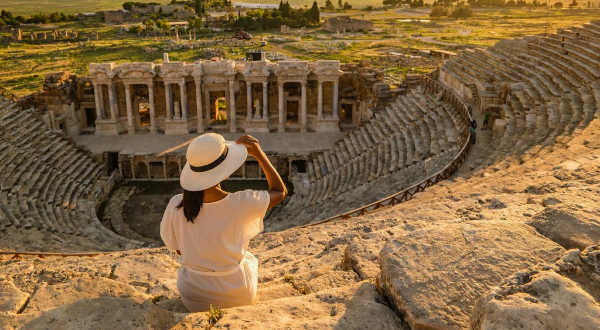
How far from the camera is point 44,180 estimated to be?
2216cm

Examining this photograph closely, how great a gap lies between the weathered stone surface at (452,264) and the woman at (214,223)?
4.82ft

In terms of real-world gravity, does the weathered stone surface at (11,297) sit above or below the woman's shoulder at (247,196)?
below

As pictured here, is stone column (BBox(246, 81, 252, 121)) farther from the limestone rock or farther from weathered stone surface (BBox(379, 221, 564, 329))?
the limestone rock

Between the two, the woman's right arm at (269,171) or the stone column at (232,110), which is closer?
the woman's right arm at (269,171)

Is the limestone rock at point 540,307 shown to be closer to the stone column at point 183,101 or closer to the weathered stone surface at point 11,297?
the weathered stone surface at point 11,297

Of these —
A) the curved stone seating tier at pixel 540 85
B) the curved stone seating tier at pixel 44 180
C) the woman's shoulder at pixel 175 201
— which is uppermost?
the woman's shoulder at pixel 175 201

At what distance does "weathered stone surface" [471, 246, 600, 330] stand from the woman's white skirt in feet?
8.30

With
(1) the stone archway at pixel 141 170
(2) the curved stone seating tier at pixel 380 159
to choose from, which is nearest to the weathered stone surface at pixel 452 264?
(2) the curved stone seating tier at pixel 380 159

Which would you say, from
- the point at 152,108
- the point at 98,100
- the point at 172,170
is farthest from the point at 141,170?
the point at 98,100

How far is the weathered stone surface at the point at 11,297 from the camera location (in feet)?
14.8

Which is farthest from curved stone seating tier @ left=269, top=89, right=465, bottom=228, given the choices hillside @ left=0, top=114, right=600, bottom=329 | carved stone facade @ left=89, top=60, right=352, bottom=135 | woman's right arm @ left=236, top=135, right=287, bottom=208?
woman's right arm @ left=236, top=135, right=287, bottom=208

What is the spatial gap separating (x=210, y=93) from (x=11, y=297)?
93.0 ft

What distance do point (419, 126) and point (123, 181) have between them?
52.5ft

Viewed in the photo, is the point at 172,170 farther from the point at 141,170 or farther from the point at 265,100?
the point at 265,100
